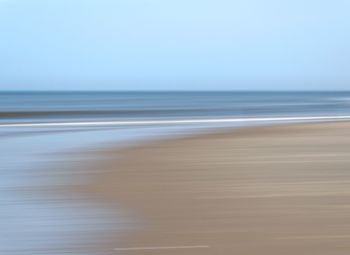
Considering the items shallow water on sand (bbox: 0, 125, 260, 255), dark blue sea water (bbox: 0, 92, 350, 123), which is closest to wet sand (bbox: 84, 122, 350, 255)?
shallow water on sand (bbox: 0, 125, 260, 255)

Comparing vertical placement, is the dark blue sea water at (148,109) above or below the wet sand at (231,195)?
below

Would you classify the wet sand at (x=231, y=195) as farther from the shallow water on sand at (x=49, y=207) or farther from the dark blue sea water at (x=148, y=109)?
the dark blue sea water at (x=148, y=109)

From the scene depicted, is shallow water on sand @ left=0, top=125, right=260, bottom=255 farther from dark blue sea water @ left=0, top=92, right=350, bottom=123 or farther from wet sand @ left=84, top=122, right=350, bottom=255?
dark blue sea water @ left=0, top=92, right=350, bottom=123

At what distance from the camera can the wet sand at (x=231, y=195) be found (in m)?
4.70

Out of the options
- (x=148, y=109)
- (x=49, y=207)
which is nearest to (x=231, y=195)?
(x=49, y=207)

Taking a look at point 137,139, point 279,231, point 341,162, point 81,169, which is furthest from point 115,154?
point 279,231

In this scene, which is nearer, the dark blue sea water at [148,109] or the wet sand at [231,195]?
the wet sand at [231,195]

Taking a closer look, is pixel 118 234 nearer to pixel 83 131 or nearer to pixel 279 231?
pixel 279 231

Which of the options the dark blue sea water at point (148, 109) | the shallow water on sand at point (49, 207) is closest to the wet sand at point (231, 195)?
Answer: the shallow water on sand at point (49, 207)

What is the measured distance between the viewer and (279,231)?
5.02 meters

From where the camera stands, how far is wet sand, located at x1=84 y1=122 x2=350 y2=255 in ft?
15.4

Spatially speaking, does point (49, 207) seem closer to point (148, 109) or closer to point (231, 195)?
point (231, 195)

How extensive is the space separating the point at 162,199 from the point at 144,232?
4.26 feet

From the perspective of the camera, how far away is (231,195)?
21.4 feet
